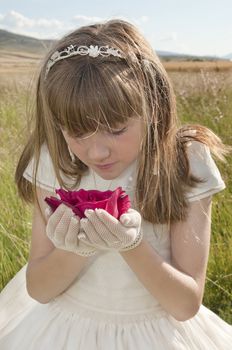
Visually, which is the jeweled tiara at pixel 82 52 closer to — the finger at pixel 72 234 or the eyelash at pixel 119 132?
the eyelash at pixel 119 132

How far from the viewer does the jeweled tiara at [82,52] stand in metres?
1.86

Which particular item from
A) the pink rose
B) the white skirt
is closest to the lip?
the pink rose

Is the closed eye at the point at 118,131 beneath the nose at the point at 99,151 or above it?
above

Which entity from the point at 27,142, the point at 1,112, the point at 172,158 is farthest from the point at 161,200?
the point at 1,112

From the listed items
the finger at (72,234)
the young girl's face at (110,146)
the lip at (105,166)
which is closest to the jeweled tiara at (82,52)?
the young girl's face at (110,146)

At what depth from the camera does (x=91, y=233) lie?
60.8 inches

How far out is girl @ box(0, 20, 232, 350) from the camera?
5.98 feet

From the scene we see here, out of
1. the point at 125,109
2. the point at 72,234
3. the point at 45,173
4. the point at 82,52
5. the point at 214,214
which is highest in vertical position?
the point at 82,52

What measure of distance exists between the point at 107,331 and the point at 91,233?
59 cm

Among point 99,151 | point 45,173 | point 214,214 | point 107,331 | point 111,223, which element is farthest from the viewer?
point 214,214

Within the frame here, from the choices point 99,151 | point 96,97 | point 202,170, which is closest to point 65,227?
point 99,151

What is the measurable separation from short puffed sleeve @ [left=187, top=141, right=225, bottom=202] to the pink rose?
48cm

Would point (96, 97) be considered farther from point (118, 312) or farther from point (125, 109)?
point (118, 312)

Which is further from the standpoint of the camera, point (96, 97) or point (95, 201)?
point (96, 97)
